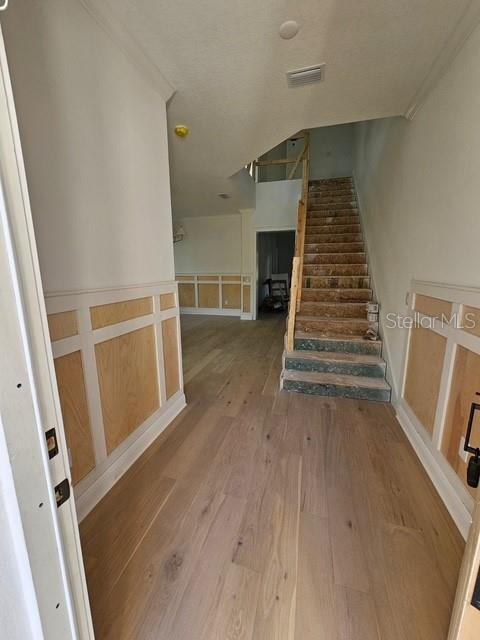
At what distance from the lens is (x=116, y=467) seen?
A: 1564 millimetres

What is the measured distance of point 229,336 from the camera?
188 inches

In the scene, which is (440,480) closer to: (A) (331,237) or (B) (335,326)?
(B) (335,326)

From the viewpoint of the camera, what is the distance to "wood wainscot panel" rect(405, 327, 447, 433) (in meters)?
1.67

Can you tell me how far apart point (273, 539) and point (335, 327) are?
2263mm

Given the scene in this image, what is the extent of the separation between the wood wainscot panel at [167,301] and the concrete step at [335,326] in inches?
63.6

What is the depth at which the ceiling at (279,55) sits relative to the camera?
1.38 metres

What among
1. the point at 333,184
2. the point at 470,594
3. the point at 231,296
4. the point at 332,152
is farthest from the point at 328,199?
the point at 470,594

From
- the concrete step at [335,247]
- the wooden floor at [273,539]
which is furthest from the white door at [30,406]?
the concrete step at [335,247]

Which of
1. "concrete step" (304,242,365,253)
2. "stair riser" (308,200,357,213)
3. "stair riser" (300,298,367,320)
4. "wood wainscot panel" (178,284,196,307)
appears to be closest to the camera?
"stair riser" (300,298,367,320)

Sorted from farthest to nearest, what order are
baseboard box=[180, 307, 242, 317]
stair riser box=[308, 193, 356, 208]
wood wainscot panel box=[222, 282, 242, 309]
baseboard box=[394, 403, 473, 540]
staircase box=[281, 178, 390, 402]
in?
baseboard box=[180, 307, 242, 317] < wood wainscot panel box=[222, 282, 242, 309] < stair riser box=[308, 193, 356, 208] < staircase box=[281, 178, 390, 402] < baseboard box=[394, 403, 473, 540]

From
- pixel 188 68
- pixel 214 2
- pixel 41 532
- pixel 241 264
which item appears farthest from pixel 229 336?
pixel 41 532

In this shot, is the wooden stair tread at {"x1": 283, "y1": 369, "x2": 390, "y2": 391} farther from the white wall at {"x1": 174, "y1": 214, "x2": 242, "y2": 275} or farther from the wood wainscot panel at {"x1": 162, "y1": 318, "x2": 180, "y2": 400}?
the white wall at {"x1": 174, "y1": 214, "x2": 242, "y2": 275}

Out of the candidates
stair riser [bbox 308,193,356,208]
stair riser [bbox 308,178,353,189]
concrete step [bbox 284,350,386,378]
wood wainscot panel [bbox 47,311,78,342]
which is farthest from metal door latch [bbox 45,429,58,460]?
stair riser [bbox 308,178,353,189]

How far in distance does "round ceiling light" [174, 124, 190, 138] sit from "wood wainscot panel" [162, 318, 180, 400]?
1746 millimetres
